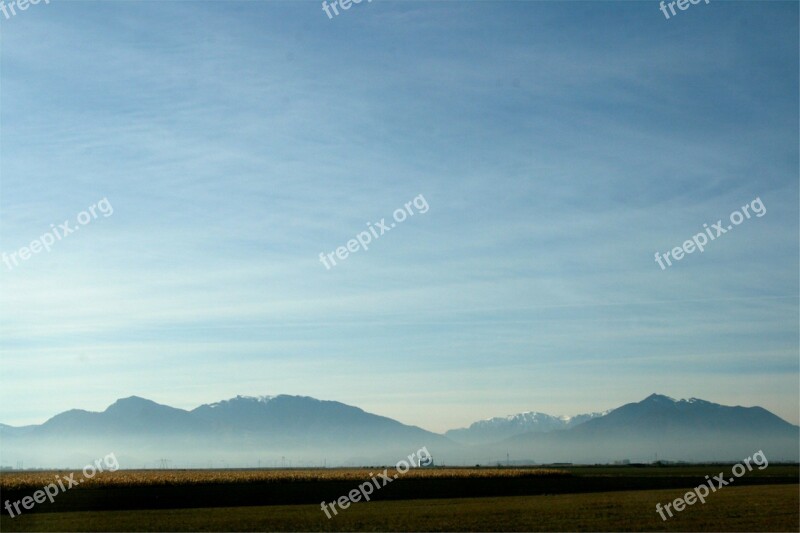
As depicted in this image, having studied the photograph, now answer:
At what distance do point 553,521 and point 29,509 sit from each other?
133 ft

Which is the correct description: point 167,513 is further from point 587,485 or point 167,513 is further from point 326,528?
point 587,485

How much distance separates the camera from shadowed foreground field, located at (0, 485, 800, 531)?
53.0 m

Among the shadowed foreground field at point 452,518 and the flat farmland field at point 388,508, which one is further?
the flat farmland field at point 388,508

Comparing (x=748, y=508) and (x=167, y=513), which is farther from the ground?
(x=167, y=513)

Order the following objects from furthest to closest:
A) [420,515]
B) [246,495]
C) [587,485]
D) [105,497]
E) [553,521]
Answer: [587,485] → [246,495] → [105,497] → [420,515] → [553,521]

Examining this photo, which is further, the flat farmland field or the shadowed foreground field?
the flat farmland field

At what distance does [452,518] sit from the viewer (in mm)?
59469

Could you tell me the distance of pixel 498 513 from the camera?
209 feet

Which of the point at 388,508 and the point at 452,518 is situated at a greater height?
the point at 452,518

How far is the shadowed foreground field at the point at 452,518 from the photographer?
5296cm

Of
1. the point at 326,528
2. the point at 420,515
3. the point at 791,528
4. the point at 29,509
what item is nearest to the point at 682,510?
the point at 791,528

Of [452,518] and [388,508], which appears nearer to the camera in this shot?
[452,518]

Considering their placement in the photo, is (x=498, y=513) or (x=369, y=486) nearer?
(x=498, y=513)

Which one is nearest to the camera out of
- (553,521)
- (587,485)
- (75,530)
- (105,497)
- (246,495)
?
(75,530)
